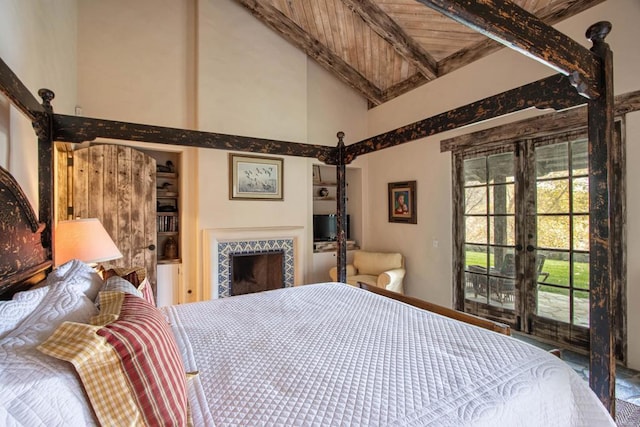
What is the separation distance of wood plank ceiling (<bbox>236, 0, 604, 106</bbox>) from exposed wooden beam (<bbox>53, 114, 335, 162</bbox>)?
212cm

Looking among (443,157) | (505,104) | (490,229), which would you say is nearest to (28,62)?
(505,104)

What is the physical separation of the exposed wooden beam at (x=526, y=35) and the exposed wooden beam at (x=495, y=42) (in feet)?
7.00

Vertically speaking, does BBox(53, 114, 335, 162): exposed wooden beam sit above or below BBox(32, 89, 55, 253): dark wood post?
above

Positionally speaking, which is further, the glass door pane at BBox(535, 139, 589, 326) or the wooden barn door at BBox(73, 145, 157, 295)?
the wooden barn door at BBox(73, 145, 157, 295)

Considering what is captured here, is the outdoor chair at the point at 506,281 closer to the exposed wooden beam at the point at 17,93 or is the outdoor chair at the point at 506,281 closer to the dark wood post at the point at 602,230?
the dark wood post at the point at 602,230

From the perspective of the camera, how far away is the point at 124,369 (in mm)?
739

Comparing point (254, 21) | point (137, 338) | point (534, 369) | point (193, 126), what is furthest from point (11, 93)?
point (254, 21)

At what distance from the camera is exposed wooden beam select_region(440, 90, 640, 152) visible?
2.54 meters

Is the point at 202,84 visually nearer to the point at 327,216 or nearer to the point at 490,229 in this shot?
the point at 327,216

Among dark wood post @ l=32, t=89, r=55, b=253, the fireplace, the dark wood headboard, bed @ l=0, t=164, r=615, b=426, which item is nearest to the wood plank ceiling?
the fireplace

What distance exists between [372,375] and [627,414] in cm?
216

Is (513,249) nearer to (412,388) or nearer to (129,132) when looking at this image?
(412,388)

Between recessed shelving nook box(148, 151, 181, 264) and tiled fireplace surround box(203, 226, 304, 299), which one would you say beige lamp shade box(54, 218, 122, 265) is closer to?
tiled fireplace surround box(203, 226, 304, 299)

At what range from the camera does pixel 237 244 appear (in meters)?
4.03
